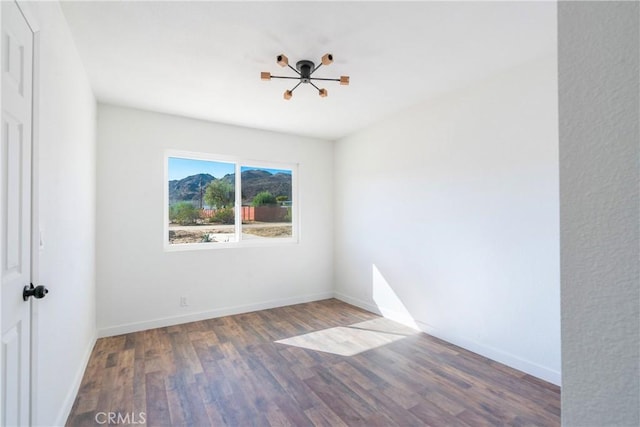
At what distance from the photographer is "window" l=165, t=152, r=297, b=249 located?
3789 mm

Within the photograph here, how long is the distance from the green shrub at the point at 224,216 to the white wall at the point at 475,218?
1.88 meters

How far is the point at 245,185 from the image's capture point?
426cm

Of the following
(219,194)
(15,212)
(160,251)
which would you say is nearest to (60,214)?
(15,212)

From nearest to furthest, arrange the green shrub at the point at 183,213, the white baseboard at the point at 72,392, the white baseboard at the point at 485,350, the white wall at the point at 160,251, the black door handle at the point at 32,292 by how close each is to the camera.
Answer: the black door handle at the point at 32,292 → the white baseboard at the point at 72,392 → the white baseboard at the point at 485,350 → the white wall at the point at 160,251 → the green shrub at the point at 183,213

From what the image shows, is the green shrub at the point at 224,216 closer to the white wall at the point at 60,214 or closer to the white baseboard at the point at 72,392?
the white wall at the point at 60,214

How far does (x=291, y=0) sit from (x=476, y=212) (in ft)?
7.76

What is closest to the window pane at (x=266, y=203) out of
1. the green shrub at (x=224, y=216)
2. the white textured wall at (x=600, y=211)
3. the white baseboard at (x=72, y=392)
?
the green shrub at (x=224, y=216)

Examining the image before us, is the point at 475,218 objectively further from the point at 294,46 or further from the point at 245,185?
the point at 245,185

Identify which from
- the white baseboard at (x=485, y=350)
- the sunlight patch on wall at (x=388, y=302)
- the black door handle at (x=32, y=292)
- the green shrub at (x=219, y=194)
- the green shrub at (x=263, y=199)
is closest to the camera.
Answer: the black door handle at (x=32, y=292)

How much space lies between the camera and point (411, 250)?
3.54 metres

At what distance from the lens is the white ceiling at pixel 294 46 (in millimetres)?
1871

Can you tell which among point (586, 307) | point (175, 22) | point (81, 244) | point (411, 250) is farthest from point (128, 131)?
point (586, 307)

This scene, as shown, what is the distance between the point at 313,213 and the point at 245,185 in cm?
114

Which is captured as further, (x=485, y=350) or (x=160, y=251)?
(x=160, y=251)
